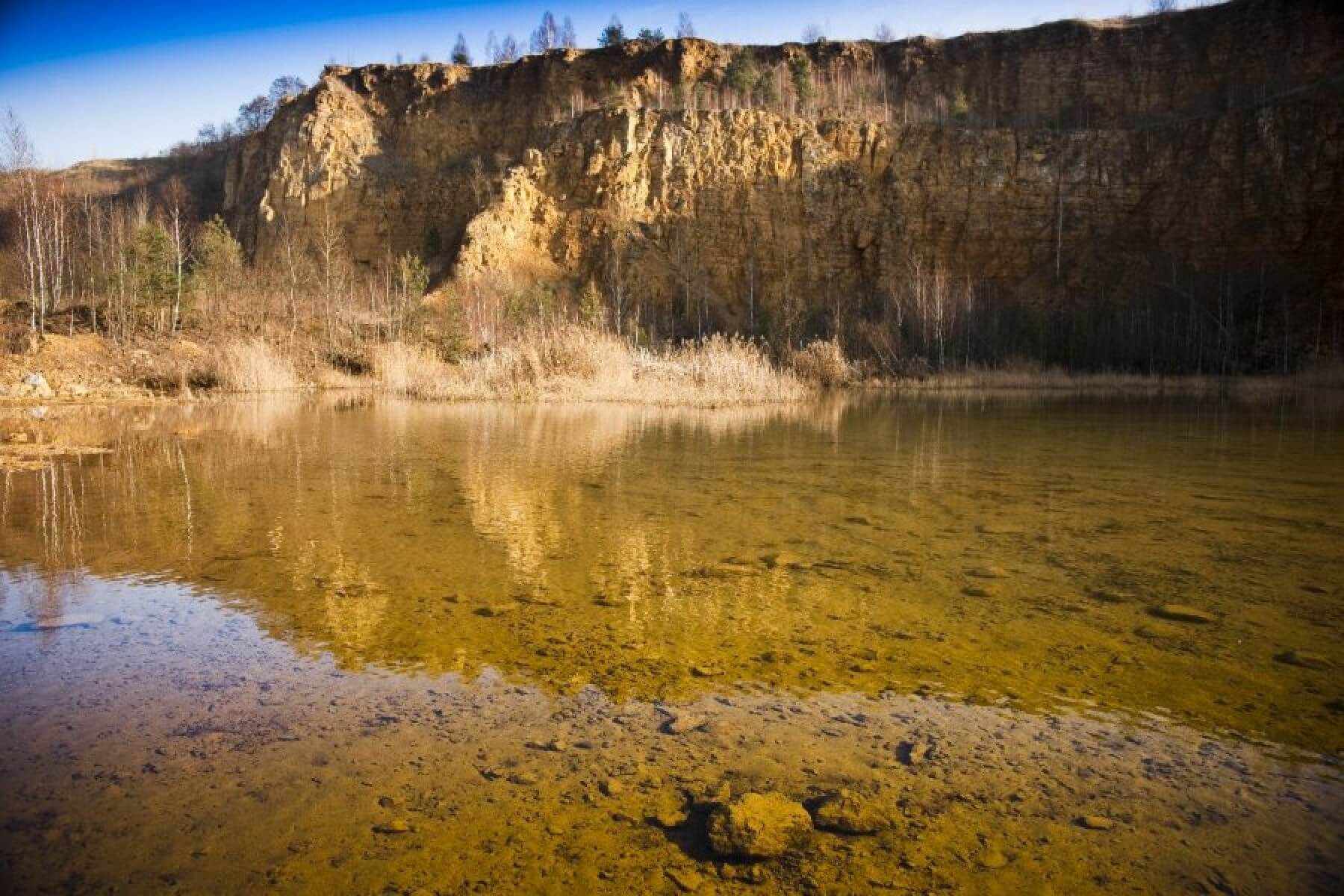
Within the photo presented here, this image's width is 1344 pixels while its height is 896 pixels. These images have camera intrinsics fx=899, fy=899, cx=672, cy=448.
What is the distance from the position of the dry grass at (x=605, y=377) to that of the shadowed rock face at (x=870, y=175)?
1890 centimetres

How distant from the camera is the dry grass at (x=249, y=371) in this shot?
23516 mm

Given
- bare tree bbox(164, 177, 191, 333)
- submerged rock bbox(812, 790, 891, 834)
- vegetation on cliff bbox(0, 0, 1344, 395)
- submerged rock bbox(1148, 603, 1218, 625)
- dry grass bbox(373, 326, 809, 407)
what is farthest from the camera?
vegetation on cliff bbox(0, 0, 1344, 395)

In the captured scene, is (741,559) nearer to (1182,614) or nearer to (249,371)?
(1182,614)

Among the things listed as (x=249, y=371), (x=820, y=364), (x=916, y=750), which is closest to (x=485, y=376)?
(x=249, y=371)

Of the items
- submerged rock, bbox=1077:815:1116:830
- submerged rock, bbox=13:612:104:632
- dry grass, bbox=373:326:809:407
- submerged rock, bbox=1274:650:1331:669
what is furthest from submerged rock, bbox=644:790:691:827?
dry grass, bbox=373:326:809:407

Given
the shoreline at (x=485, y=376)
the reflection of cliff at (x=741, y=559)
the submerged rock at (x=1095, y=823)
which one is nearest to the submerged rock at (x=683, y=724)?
the reflection of cliff at (x=741, y=559)

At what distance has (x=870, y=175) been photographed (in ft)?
144

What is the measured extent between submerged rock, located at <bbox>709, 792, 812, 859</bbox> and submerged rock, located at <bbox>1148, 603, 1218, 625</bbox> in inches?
110

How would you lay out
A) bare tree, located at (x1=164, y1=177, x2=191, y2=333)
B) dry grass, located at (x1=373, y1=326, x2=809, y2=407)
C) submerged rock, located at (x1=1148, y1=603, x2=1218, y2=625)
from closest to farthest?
submerged rock, located at (x1=1148, y1=603, x2=1218, y2=625), dry grass, located at (x1=373, y1=326, x2=809, y2=407), bare tree, located at (x1=164, y1=177, x2=191, y2=333)

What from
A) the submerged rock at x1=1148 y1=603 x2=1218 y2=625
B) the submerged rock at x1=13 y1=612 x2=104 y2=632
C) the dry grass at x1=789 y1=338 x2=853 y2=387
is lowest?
the submerged rock at x1=1148 y1=603 x2=1218 y2=625

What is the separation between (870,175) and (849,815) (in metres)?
44.7

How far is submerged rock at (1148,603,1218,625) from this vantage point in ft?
14.6

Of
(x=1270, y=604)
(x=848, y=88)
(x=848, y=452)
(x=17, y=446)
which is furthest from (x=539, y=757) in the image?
(x=848, y=88)

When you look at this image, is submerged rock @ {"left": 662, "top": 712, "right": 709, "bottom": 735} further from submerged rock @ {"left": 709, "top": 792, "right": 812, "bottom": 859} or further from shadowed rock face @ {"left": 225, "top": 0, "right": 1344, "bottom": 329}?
shadowed rock face @ {"left": 225, "top": 0, "right": 1344, "bottom": 329}
